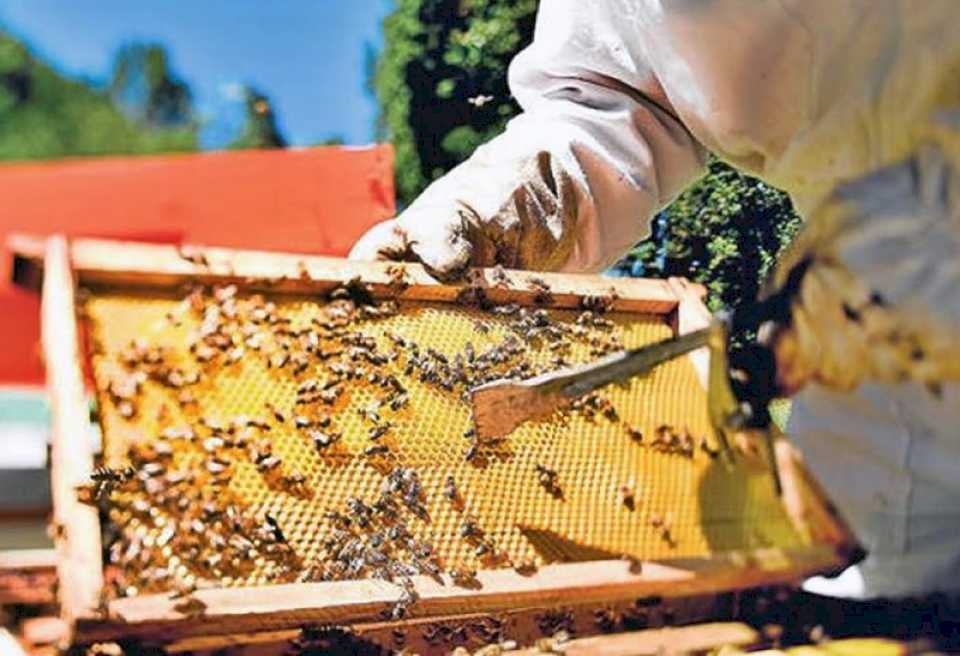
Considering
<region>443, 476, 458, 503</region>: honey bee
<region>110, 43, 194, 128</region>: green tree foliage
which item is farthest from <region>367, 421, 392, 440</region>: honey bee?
<region>110, 43, 194, 128</region>: green tree foliage

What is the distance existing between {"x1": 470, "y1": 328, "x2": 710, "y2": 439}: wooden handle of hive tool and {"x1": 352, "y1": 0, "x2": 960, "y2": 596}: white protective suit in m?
0.28

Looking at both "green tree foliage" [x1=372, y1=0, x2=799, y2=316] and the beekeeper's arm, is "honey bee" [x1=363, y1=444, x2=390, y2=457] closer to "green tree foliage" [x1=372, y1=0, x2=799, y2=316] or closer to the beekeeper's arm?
the beekeeper's arm

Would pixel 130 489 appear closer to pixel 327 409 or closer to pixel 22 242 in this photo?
pixel 327 409

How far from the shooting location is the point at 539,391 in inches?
77.1

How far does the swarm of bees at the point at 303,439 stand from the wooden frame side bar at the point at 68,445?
1.6 inches

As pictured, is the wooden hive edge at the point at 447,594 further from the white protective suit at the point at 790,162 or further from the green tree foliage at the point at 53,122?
the green tree foliage at the point at 53,122

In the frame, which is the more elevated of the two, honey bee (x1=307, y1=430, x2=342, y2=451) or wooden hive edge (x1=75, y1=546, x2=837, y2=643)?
honey bee (x1=307, y1=430, x2=342, y2=451)

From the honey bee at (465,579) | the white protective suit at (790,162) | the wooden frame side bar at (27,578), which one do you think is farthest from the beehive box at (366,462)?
the wooden frame side bar at (27,578)

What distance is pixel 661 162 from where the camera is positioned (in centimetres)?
240

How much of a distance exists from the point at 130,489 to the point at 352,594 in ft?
1.26

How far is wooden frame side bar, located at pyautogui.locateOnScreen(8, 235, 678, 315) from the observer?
6.52 ft

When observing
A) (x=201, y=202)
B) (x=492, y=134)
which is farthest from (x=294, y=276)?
(x=201, y=202)

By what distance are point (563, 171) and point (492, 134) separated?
2550 millimetres

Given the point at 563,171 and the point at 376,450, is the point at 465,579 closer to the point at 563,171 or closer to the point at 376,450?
the point at 376,450
